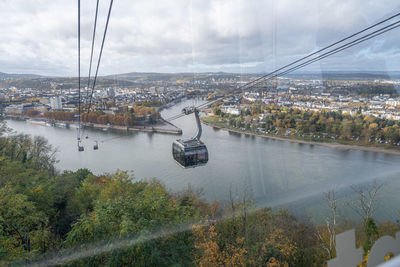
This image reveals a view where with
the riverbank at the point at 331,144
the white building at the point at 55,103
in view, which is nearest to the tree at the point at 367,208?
the riverbank at the point at 331,144

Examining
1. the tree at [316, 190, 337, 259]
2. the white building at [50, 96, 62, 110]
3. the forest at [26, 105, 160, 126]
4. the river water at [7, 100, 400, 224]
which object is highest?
the white building at [50, 96, 62, 110]

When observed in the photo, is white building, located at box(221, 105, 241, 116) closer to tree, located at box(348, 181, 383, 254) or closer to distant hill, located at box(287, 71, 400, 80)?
distant hill, located at box(287, 71, 400, 80)

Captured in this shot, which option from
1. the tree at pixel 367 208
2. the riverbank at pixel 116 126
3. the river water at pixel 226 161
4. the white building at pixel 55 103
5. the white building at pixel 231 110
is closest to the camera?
the tree at pixel 367 208

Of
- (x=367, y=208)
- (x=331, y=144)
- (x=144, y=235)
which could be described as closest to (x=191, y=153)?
(x=144, y=235)

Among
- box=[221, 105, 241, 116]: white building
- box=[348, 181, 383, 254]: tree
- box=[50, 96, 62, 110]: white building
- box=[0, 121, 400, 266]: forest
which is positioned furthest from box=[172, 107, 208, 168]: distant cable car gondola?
box=[50, 96, 62, 110]: white building

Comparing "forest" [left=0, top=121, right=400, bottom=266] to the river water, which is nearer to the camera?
"forest" [left=0, top=121, right=400, bottom=266]

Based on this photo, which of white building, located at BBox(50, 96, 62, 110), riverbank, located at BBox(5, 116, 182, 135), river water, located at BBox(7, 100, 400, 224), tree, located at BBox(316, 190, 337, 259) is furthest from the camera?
white building, located at BBox(50, 96, 62, 110)

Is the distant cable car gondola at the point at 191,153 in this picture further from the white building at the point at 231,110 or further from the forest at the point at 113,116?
the forest at the point at 113,116

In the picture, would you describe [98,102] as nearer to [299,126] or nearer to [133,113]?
[133,113]

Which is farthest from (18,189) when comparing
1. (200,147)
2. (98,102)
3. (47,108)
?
(47,108)
